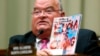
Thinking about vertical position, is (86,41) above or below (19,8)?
below

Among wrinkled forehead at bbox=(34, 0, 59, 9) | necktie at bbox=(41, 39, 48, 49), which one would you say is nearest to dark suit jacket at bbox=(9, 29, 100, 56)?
necktie at bbox=(41, 39, 48, 49)

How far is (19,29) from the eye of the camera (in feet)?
5.66

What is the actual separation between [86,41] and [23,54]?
1.23ft

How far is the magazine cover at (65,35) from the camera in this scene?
0.77 meters

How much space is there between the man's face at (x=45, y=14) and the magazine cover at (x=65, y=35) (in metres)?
0.09

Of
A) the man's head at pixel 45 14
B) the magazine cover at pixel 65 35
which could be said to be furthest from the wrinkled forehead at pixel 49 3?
the magazine cover at pixel 65 35

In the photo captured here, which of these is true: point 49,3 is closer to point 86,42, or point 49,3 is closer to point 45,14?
point 45,14

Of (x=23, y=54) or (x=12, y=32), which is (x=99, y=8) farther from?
(x=23, y=54)

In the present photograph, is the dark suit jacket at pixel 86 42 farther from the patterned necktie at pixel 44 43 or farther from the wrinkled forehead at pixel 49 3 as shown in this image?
the wrinkled forehead at pixel 49 3

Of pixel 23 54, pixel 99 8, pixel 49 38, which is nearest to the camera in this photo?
pixel 23 54

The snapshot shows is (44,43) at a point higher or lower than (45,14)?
lower

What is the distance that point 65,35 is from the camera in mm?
806

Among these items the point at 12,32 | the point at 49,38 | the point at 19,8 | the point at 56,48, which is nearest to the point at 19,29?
the point at 12,32


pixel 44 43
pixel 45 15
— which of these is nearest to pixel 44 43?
pixel 44 43
